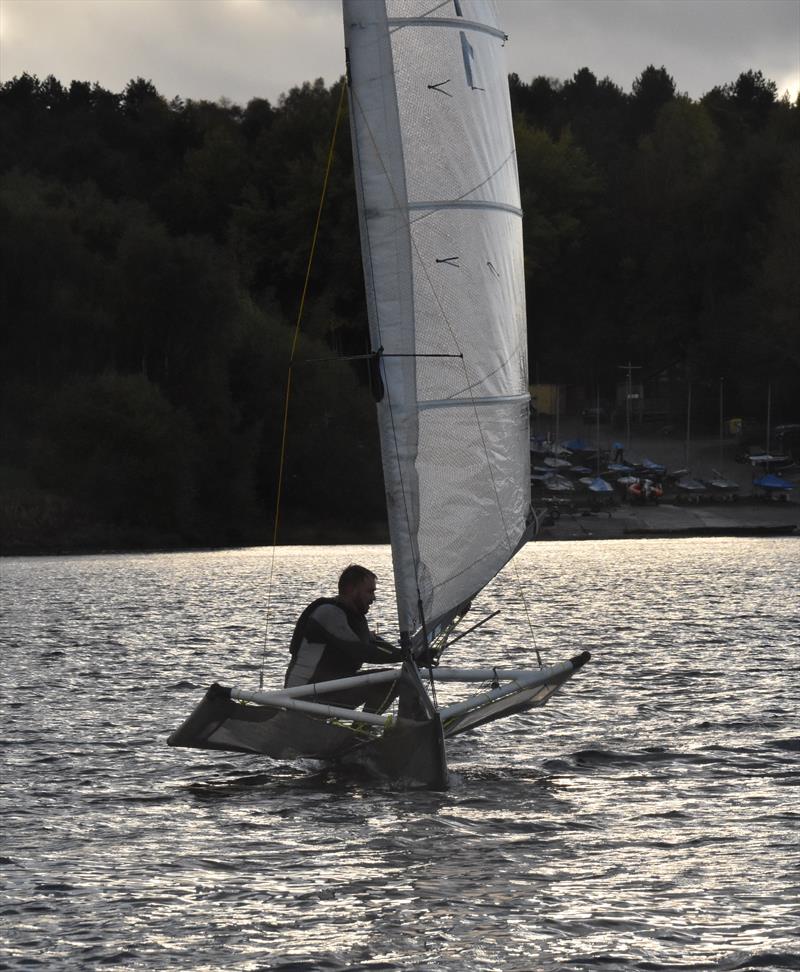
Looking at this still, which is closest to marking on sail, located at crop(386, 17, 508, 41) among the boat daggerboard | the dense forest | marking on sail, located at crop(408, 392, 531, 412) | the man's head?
the boat daggerboard

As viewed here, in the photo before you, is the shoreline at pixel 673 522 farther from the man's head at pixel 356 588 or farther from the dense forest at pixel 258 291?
the man's head at pixel 356 588

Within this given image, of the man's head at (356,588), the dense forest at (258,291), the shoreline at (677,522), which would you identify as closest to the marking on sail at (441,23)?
the man's head at (356,588)

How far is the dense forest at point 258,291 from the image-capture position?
4055 inches

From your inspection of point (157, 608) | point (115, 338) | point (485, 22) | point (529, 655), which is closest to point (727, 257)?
point (115, 338)

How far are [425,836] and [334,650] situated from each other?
3051 mm

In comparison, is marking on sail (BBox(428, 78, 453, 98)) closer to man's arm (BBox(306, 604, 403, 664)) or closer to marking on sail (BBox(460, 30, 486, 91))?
marking on sail (BBox(460, 30, 486, 91))

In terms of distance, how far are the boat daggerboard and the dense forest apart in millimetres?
79554

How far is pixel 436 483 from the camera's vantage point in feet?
67.0

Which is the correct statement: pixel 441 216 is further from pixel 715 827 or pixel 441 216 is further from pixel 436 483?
pixel 715 827

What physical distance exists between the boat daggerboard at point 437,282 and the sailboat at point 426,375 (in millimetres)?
21

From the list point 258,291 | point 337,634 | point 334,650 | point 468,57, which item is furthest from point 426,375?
point 258,291

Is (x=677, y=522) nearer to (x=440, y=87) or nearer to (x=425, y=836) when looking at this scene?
(x=440, y=87)

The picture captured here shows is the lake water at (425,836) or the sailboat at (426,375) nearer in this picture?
the lake water at (425,836)

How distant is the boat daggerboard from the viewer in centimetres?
1981
